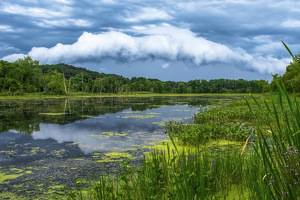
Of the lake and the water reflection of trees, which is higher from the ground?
the water reflection of trees

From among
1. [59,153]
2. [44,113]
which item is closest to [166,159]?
[59,153]

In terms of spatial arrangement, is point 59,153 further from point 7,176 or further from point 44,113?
point 44,113

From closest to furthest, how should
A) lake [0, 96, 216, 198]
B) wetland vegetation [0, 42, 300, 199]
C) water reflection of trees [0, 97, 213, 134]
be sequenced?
wetland vegetation [0, 42, 300, 199] → lake [0, 96, 216, 198] → water reflection of trees [0, 97, 213, 134]

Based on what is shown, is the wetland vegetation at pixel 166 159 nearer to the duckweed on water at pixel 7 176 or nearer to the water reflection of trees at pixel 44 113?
the duckweed on water at pixel 7 176

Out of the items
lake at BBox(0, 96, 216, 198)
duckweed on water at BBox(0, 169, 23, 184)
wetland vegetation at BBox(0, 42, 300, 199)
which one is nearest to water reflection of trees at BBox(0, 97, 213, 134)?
wetland vegetation at BBox(0, 42, 300, 199)

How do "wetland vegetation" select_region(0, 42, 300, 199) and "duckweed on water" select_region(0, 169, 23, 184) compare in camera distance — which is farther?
"duckweed on water" select_region(0, 169, 23, 184)

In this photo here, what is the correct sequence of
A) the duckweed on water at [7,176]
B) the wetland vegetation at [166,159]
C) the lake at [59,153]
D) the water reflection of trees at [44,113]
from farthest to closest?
1. the water reflection of trees at [44,113]
2. the duckweed on water at [7,176]
3. the lake at [59,153]
4. the wetland vegetation at [166,159]

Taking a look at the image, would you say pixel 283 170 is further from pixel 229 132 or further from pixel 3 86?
pixel 3 86

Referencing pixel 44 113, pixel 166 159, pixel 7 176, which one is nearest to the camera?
pixel 7 176

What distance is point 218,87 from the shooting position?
15875cm

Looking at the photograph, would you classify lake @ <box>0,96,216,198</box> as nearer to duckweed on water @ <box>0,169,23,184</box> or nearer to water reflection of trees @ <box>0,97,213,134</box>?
duckweed on water @ <box>0,169,23,184</box>

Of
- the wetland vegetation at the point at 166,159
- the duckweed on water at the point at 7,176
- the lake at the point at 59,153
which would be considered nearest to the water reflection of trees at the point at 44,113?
the wetland vegetation at the point at 166,159

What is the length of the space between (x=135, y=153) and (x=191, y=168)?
5304mm

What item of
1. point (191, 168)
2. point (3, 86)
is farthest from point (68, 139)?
point (3, 86)
